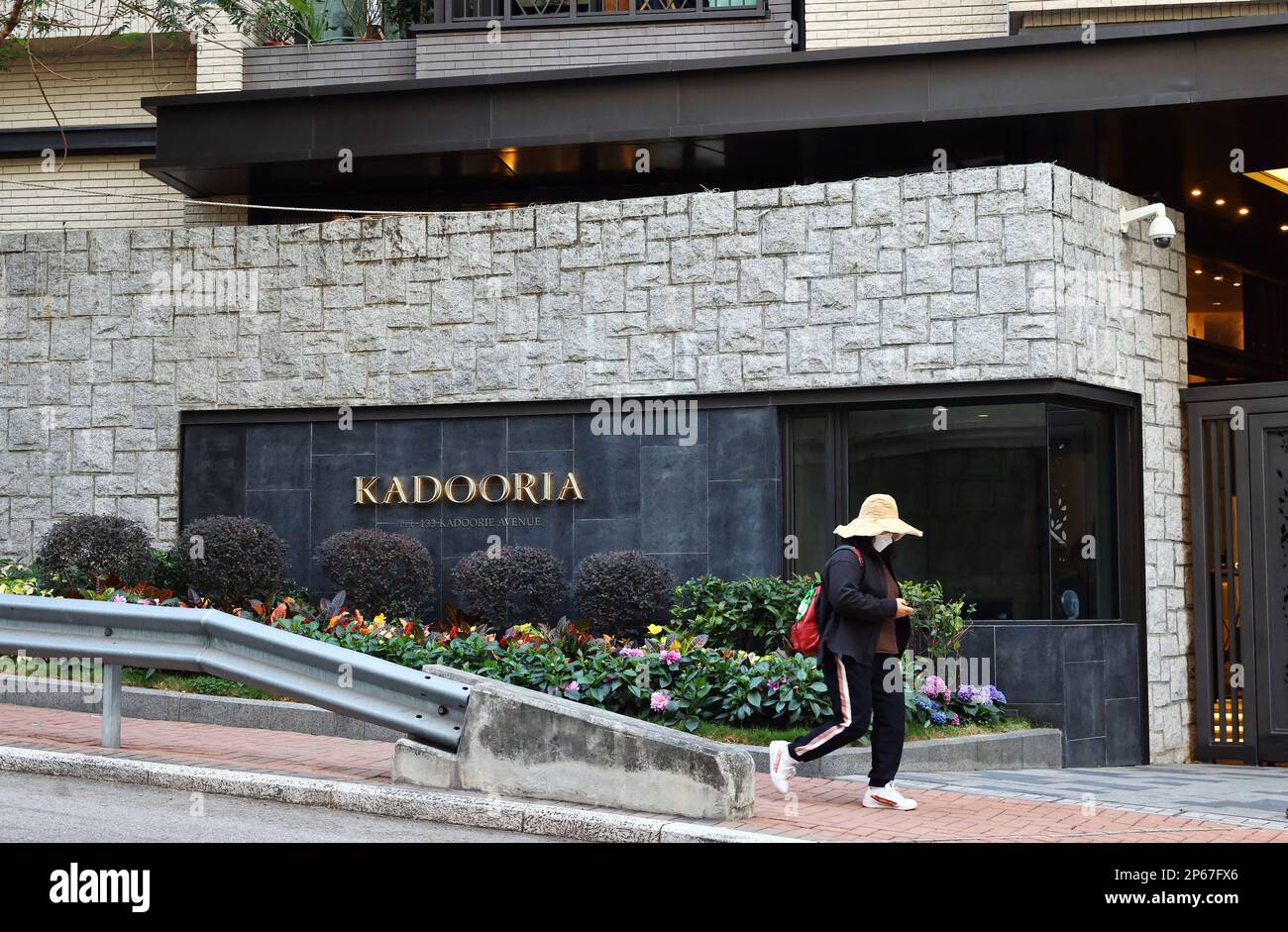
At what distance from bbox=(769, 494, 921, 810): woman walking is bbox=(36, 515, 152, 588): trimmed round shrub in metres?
7.36

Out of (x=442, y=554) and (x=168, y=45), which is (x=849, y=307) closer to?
(x=442, y=554)

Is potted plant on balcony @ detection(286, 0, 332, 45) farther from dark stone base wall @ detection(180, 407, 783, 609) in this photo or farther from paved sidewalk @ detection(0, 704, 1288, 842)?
paved sidewalk @ detection(0, 704, 1288, 842)

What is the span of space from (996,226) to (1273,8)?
3.79 meters

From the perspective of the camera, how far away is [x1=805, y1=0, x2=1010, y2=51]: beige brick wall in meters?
15.3

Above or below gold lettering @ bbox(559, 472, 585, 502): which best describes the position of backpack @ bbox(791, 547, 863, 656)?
below

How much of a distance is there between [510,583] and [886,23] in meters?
6.80

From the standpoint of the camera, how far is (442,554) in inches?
Result: 583

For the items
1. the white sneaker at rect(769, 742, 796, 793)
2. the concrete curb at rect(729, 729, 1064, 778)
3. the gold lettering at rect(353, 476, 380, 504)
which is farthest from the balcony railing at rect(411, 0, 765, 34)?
the white sneaker at rect(769, 742, 796, 793)

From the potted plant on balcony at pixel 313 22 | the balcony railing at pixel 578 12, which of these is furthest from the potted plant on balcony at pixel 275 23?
the balcony railing at pixel 578 12

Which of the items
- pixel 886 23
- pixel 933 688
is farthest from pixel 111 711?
pixel 886 23

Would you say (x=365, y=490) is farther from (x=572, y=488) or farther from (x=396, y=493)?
(x=572, y=488)

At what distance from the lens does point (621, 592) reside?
13281 mm
